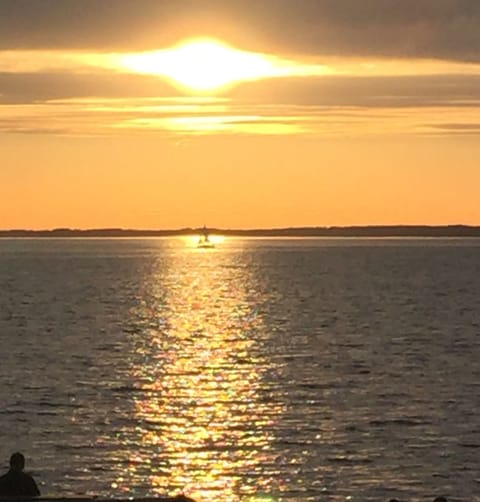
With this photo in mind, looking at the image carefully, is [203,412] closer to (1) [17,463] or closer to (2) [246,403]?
(2) [246,403]

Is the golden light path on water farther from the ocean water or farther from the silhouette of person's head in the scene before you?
the silhouette of person's head

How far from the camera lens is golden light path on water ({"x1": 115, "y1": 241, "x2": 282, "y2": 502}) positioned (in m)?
42.2

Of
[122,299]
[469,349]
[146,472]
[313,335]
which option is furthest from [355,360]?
[122,299]

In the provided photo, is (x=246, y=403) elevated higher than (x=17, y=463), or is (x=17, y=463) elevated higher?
(x=246, y=403)

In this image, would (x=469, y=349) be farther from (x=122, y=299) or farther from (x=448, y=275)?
(x=448, y=275)

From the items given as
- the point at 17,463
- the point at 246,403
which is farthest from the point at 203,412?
the point at 17,463

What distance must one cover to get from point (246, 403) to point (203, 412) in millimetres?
3532

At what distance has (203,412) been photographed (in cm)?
5500

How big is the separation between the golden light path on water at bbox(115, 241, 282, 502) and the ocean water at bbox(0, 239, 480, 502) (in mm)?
90

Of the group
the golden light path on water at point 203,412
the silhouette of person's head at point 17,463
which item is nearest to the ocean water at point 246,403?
the golden light path on water at point 203,412

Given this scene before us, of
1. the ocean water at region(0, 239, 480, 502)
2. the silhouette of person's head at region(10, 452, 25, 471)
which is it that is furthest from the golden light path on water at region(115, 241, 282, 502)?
the silhouette of person's head at region(10, 452, 25, 471)

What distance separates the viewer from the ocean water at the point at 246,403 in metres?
42.3

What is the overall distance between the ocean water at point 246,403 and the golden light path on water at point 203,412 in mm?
90

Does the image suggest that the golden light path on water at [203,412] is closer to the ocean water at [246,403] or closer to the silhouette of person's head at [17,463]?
the ocean water at [246,403]
